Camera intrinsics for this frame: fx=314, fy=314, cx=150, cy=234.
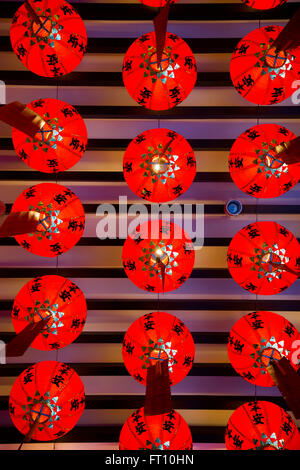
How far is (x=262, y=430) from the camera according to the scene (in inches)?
101

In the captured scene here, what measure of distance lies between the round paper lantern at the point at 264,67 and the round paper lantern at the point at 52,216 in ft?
6.07

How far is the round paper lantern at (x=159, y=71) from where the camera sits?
2656mm

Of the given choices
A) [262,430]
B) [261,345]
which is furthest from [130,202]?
[262,430]

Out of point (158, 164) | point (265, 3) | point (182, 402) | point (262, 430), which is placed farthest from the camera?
point (182, 402)

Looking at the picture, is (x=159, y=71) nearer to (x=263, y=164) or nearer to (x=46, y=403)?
(x=263, y=164)

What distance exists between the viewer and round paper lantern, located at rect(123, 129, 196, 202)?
270cm

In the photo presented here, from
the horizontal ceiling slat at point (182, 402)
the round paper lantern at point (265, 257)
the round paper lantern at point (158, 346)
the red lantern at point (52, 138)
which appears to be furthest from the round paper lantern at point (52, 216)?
the horizontal ceiling slat at point (182, 402)

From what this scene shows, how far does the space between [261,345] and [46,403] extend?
1902 millimetres

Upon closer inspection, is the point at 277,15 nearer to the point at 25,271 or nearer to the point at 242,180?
the point at 242,180

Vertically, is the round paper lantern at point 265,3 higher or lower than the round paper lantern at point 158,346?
higher

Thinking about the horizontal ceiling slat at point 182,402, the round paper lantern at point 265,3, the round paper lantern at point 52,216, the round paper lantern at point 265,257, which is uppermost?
the round paper lantern at point 265,3

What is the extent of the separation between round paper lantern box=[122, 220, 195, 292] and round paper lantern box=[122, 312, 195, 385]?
335mm

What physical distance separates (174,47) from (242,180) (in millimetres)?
1297

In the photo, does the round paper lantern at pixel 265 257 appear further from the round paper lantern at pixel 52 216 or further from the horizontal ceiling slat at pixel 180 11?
the horizontal ceiling slat at pixel 180 11
